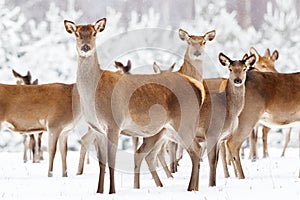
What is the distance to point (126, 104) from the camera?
384 inches

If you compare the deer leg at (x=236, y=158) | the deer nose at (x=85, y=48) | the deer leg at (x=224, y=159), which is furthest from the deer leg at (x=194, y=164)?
the deer leg at (x=224, y=159)

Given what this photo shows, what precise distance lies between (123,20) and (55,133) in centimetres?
2257

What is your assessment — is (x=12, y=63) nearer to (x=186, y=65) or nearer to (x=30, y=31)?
(x=30, y=31)

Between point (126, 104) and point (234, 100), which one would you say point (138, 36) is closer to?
point (234, 100)

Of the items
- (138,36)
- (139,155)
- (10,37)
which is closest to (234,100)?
(139,155)

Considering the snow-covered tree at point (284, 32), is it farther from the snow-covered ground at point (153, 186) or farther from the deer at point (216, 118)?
the deer at point (216, 118)

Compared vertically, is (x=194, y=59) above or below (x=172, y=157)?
above

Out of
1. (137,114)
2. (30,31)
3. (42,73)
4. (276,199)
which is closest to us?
(276,199)

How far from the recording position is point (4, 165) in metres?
16.1

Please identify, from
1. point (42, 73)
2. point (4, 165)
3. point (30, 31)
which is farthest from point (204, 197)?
point (30, 31)

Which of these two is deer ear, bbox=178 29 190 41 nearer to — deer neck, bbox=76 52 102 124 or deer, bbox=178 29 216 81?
deer, bbox=178 29 216 81

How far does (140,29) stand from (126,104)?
26251 mm

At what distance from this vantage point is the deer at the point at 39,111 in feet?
41.6

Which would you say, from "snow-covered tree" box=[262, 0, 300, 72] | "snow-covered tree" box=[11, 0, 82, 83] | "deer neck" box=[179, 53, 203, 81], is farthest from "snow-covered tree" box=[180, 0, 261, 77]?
"deer neck" box=[179, 53, 203, 81]
